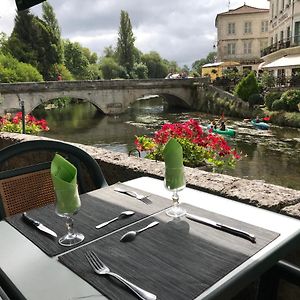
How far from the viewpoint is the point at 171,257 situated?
1.25 meters

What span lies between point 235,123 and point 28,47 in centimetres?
2565

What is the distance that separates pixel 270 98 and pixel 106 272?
20.0m

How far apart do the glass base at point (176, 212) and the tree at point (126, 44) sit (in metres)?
54.1

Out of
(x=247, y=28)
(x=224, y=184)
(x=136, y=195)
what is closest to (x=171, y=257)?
(x=136, y=195)

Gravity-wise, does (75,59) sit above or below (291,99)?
above

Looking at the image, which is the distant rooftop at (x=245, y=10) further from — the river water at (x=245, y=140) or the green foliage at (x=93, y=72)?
the river water at (x=245, y=140)

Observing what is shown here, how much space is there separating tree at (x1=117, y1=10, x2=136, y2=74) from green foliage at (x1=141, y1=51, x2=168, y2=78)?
40.3 feet

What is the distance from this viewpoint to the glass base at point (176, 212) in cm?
159

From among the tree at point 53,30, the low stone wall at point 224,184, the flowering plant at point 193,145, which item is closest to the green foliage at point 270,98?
the flowering plant at point 193,145

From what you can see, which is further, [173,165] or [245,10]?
[245,10]

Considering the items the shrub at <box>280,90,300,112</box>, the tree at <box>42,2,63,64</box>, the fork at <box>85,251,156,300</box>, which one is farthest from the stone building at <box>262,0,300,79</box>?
the tree at <box>42,2,63,64</box>

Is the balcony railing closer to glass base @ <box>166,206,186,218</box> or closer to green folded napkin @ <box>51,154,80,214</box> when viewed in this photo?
glass base @ <box>166,206,186,218</box>

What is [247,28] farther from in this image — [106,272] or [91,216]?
[106,272]

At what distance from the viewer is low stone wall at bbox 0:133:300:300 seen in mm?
1805
